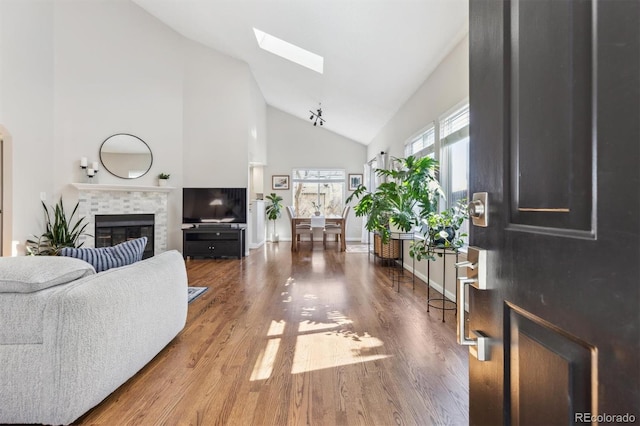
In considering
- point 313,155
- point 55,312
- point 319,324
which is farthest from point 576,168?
point 313,155

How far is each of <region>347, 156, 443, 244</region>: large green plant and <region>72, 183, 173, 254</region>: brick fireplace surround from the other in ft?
12.8

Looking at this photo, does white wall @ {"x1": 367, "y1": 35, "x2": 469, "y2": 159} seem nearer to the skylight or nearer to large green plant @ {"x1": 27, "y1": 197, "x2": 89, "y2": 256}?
the skylight

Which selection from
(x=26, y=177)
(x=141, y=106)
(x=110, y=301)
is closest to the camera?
(x=110, y=301)

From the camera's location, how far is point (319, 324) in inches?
107

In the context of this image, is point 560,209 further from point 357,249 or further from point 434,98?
point 357,249

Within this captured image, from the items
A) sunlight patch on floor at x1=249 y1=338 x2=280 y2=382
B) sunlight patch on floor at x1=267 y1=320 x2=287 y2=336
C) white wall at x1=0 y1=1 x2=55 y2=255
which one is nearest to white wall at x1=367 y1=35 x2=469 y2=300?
sunlight patch on floor at x1=267 y1=320 x2=287 y2=336

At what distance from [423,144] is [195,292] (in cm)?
337

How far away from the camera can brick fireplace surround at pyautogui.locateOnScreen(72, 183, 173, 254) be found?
534 centimetres

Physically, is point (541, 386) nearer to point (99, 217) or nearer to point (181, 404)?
point (181, 404)

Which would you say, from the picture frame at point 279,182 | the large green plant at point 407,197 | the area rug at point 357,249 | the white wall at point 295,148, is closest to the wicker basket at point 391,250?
the large green plant at point 407,197

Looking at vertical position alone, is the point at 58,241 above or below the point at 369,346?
above

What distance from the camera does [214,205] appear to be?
20.9 feet

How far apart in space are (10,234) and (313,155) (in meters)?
6.37

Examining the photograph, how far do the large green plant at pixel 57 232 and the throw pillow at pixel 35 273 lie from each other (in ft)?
12.3
